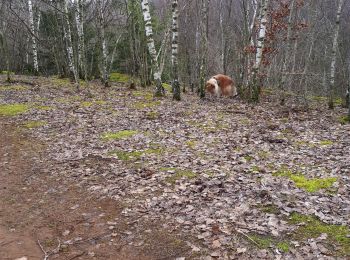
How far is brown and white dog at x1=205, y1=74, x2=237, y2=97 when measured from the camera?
19.6 meters

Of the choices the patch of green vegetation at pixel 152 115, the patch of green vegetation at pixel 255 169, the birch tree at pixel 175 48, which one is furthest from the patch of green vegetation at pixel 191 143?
the birch tree at pixel 175 48

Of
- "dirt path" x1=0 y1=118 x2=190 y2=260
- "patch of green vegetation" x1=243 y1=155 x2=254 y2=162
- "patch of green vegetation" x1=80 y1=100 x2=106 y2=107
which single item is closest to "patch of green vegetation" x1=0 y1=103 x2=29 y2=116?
"patch of green vegetation" x1=80 y1=100 x2=106 y2=107

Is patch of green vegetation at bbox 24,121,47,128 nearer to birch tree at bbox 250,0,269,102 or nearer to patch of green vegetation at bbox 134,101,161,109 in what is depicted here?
patch of green vegetation at bbox 134,101,161,109

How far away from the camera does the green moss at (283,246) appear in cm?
484

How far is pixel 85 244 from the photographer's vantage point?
5.25 metres

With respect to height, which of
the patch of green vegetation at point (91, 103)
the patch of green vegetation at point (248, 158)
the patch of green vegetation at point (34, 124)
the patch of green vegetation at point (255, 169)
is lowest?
the patch of green vegetation at point (255, 169)

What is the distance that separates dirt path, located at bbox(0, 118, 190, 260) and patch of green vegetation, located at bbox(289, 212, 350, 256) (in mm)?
1841

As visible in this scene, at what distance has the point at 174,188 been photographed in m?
Result: 6.98

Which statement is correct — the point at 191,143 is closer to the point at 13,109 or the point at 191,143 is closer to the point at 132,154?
the point at 132,154

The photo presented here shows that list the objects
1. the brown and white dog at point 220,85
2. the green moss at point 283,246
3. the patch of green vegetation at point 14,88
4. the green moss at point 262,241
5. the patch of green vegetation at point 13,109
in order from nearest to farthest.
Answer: the green moss at point 283,246
the green moss at point 262,241
the patch of green vegetation at point 13,109
the brown and white dog at point 220,85
the patch of green vegetation at point 14,88

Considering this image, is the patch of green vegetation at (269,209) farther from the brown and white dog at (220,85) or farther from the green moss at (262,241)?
the brown and white dog at (220,85)

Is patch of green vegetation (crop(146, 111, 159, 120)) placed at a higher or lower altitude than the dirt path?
higher

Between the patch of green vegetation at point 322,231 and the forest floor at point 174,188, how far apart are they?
0.02 m

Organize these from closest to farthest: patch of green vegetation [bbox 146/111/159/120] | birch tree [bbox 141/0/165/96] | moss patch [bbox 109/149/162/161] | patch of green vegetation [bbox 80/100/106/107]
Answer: moss patch [bbox 109/149/162/161] < patch of green vegetation [bbox 146/111/159/120] < birch tree [bbox 141/0/165/96] < patch of green vegetation [bbox 80/100/106/107]
